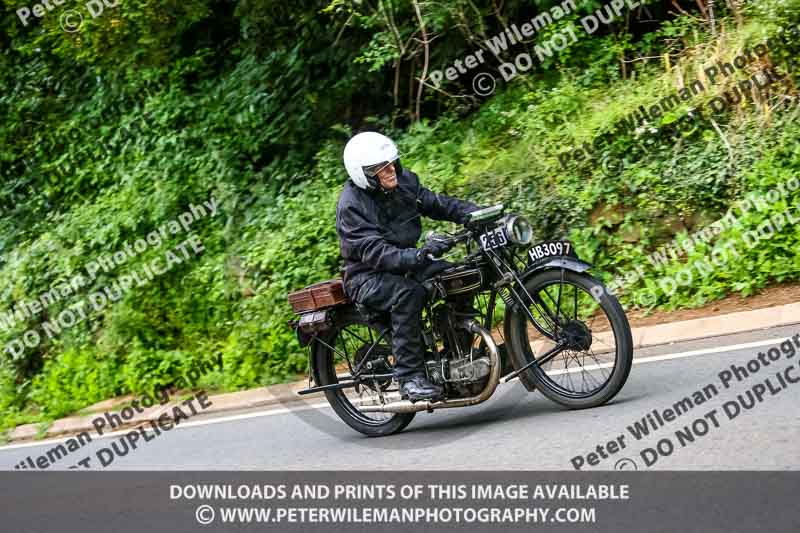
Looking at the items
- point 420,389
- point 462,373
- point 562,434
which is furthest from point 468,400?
point 562,434

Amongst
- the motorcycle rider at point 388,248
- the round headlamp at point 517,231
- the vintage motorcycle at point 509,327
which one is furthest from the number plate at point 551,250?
the motorcycle rider at point 388,248

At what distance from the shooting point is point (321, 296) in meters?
7.08

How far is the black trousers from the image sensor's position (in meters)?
6.52

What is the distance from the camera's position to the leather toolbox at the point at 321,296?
7.03 m

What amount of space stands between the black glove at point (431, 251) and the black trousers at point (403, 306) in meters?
0.28

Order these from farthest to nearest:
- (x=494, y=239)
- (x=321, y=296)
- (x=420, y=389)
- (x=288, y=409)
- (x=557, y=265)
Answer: (x=288, y=409) < (x=321, y=296) < (x=420, y=389) < (x=494, y=239) < (x=557, y=265)

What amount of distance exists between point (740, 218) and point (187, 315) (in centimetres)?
628

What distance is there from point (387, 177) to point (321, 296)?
42.5 inches

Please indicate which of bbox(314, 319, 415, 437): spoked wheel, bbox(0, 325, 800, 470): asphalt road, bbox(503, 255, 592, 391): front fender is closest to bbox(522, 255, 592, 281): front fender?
bbox(503, 255, 592, 391): front fender

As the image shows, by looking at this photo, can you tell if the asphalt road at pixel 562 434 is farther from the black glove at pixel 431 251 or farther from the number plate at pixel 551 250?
the black glove at pixel 431 251

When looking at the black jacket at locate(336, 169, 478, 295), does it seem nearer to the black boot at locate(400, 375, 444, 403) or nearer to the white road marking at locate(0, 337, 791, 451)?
the black boot at locate(400, 375, 444, 403)

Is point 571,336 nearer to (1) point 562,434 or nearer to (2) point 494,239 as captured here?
(1) point 562,434
